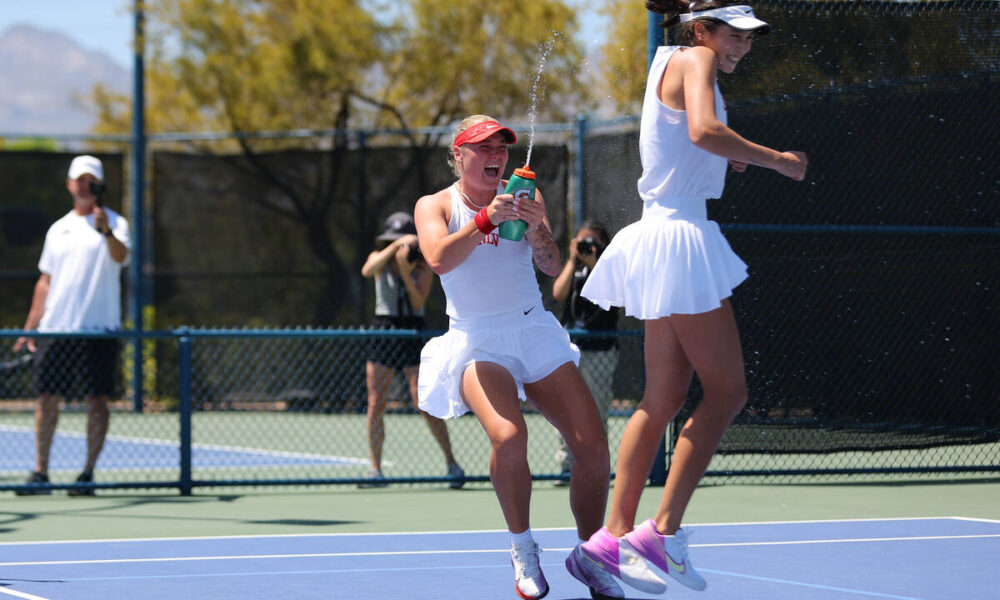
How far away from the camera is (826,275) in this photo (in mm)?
9016

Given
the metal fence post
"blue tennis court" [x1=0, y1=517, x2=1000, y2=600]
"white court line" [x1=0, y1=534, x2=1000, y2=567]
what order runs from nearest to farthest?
"blue tennis court" [x1=0, y1=517, x2=1000, y2=600], "white court line" [x1=0, y1=534, x2=1000, y2=567], the metal fence post

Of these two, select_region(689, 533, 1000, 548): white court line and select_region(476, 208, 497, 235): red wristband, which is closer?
select_region(476, 208, 497, 235): red wristband

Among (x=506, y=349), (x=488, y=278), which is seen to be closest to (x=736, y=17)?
(x=488, y=278)

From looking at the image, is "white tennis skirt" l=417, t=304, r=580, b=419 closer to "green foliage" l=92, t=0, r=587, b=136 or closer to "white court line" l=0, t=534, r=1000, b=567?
"white court line" l=0, t=534, r=1000, b=567

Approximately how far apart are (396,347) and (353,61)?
427 inches

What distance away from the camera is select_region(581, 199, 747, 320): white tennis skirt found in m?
4.93

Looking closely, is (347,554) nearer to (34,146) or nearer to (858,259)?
(858,259)

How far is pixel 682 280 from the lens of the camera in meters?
4.93

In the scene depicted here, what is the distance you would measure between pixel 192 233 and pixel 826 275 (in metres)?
8.39

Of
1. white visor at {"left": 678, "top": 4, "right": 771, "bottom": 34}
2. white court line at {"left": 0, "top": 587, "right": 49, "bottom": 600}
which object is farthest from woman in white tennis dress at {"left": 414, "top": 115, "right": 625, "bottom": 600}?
white court line at {"left": 0, "top": 587, "right": 49, "bottom": 600}

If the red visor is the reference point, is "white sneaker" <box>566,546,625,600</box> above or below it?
below

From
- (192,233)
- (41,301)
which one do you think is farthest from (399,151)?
(41,301)

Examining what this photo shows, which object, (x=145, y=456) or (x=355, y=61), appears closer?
(x=145, y=456)

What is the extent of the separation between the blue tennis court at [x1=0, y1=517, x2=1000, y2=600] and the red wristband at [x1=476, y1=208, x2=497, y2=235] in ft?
4.52
